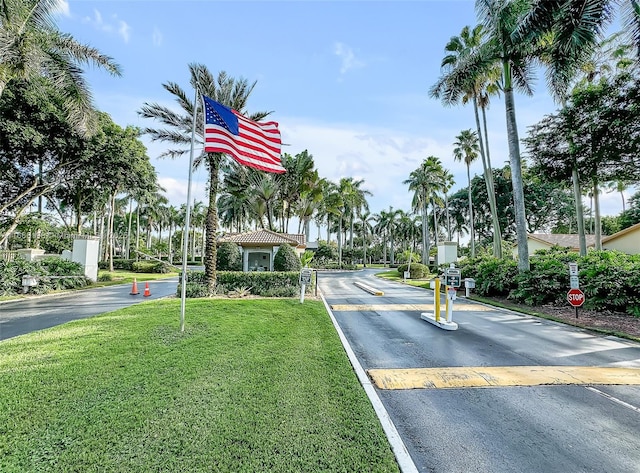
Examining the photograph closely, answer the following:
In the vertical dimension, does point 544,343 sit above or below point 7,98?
below

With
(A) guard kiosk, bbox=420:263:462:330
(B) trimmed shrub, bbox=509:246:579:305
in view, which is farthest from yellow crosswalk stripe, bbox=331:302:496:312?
(A) guard kiosk, bbox=420:263:462:330

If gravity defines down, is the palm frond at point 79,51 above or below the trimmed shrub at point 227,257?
above

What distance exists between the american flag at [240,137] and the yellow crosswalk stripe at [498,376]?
5.69m

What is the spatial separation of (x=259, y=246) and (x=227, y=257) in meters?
3.40

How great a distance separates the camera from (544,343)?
279 inches

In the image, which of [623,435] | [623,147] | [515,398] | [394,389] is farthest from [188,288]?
[623,147]

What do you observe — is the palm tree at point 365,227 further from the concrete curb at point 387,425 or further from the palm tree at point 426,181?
the concrete curb at point 387,425

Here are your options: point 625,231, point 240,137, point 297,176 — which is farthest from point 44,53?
point 625,231

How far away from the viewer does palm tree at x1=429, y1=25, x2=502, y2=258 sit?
16.0 metres

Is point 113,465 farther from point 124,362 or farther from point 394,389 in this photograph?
point 394,389

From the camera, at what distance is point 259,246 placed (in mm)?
22672

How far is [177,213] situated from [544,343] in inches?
2677

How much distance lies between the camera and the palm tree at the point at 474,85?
52.5 feet

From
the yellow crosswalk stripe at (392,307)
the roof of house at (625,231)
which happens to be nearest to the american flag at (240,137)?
the yellow crosswalk stripe at (392,307)
